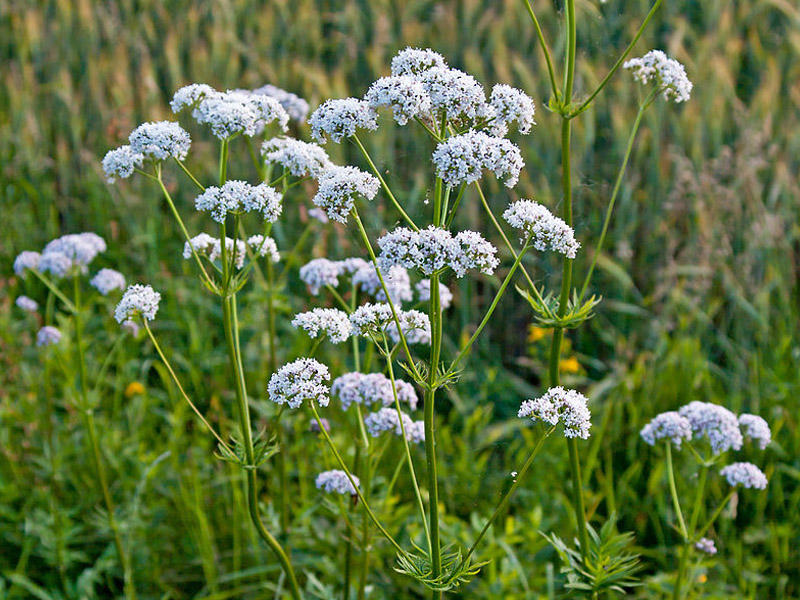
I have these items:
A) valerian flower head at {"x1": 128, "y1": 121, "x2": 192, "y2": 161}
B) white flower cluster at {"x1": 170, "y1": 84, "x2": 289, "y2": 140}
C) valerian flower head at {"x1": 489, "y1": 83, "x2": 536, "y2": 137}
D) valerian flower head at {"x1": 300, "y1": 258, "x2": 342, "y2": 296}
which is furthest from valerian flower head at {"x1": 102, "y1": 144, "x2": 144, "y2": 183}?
valerian flower head at {"x1": 489, "y1": 83, "x2": 536, "y2": 137}

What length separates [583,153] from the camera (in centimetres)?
514

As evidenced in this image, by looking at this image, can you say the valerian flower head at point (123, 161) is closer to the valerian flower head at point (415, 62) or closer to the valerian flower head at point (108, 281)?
the valerian flower head at point (415, 62)

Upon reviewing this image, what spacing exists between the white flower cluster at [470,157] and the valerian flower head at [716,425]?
1.44 metres

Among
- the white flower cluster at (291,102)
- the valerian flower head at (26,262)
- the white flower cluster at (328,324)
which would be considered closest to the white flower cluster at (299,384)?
the white flower cluster at (328,324)

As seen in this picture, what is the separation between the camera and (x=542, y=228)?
224cm

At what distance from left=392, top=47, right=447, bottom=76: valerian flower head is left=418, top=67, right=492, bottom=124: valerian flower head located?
60 millimetres

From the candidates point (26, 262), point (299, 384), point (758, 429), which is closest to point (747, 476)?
point (758, 429)

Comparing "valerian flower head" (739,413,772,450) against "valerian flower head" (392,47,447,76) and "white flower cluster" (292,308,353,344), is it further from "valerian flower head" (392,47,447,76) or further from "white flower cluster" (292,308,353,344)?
"valerian flower head" (392,47,447,76)

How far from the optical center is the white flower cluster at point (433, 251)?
2.08m

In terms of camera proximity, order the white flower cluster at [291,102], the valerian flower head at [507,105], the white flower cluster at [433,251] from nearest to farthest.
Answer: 1. the white flower cluster at [433,251]
2. the valerian flower head at [507,105]
3. the white flower cluster at [291,102]

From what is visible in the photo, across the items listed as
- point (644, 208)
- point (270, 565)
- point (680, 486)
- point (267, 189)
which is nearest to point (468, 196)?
point (644, 208)

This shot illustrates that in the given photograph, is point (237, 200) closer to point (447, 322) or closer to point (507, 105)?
point (507, 105)

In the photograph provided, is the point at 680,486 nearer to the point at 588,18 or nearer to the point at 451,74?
the point at 588,18

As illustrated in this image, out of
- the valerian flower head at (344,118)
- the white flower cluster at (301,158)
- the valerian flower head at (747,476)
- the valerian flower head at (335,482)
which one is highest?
the white flower cluster at (301,158)
